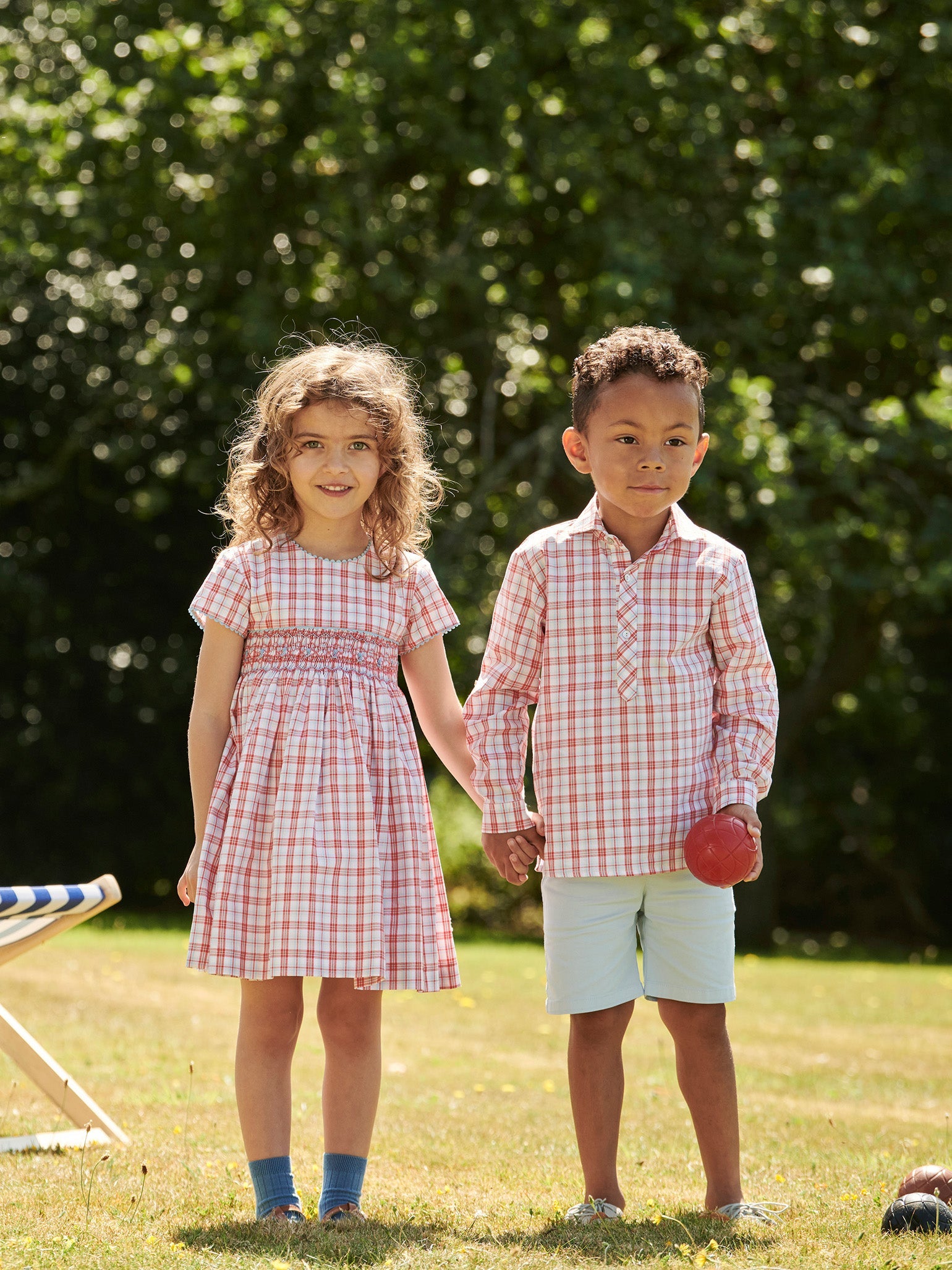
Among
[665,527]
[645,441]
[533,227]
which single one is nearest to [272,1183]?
[665,527]

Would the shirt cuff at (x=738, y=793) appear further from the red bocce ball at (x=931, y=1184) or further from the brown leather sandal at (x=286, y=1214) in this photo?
the brown leather sandal at (x=286, y=1214)

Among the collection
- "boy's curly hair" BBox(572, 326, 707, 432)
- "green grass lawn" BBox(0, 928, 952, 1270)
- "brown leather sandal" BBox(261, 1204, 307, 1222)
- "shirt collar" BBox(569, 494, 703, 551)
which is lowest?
"green grass lawn" BBox(0, 928, 952, 1270)

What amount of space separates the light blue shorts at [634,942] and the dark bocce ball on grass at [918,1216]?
0.54 m

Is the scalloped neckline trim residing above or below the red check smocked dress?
above

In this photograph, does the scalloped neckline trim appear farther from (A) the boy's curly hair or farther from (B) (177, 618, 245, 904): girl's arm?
(A) the boy's curly hair

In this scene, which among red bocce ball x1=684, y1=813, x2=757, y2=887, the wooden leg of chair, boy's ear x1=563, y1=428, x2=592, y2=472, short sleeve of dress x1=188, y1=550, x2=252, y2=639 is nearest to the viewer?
red bocce ball x1=684, y1=813, x2=757, y2=887

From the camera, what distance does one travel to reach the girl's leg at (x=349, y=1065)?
3.12 meters

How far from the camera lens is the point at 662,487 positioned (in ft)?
10.6

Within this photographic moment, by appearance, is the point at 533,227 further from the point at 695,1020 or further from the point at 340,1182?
the point at 340,1182

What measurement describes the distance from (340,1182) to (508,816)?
0.86 metres

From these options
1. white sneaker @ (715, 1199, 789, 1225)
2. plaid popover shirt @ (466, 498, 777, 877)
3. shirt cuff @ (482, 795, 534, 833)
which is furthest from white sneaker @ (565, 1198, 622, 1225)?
shirt cuff @ (482, 795, 534, 833)

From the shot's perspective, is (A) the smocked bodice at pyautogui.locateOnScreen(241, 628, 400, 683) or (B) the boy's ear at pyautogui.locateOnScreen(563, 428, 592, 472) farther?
(B) the boy's ear at pyautogui.locateOnScreen(563, 428, 592, 472)

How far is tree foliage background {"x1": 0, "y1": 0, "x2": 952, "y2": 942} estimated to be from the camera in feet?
33.1

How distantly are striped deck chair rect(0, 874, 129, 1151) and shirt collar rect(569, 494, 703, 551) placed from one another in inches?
58.0
